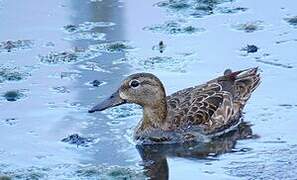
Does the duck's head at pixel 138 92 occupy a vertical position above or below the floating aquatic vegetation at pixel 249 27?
above

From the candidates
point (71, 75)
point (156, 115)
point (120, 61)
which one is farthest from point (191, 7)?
A: point (156, 115)

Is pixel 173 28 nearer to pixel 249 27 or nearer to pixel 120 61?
pixel 249 27

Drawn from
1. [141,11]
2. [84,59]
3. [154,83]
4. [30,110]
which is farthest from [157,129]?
[141,11]

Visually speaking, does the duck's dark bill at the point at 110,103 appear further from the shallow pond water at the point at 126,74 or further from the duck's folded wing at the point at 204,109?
the duck's folded wing at the point at 204,109

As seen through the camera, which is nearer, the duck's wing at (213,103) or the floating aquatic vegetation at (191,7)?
the duck's wing at (213,103)

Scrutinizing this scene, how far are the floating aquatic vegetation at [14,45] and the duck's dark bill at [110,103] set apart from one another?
2.77 metres

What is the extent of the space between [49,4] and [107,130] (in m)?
4.73

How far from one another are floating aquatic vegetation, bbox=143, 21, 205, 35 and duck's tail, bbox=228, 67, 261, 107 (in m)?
2.17

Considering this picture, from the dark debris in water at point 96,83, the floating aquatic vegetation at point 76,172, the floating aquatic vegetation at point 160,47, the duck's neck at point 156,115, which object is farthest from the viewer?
the floating aquatic vegetation at point 160,47

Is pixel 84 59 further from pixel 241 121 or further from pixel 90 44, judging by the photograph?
pixel 241 121

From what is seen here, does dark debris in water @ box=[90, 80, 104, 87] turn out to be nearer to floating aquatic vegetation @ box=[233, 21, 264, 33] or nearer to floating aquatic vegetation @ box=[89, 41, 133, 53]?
floating aquatic vegetation @ box=[89, 41, 133, 53]

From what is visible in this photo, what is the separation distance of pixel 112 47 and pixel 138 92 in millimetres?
2426

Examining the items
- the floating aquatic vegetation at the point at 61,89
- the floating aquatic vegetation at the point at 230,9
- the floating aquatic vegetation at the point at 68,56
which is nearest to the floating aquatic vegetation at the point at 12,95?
the floating aquatic vegetation at the point at 61,89

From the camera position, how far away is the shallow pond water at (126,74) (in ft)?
38.4
